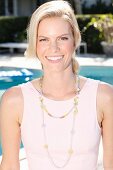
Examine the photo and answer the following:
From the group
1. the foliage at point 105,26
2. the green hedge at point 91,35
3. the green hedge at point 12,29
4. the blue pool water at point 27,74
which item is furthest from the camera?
the green hedge at point 12,29

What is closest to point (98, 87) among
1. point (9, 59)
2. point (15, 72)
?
point (15, 72)

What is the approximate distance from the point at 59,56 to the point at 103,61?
12306 mm

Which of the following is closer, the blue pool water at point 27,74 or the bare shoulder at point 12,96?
the bare shoulder at point 12,96

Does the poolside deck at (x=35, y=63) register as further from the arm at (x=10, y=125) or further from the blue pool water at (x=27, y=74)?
the arm at (x=10, y=125)

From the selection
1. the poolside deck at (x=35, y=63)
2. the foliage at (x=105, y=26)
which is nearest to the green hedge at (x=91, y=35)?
the foliage at (x=105, y=26)

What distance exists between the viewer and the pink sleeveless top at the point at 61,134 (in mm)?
1799

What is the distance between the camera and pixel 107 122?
180cm

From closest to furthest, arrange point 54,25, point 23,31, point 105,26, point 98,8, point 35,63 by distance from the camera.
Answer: point 54,25 → point 35,63 → point 105,26 → point 23,31 → point 98,8

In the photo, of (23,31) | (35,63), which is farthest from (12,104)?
(23,31)

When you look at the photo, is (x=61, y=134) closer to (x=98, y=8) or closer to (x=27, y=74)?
(x=27, y=74)

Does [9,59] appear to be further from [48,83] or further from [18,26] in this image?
[48,83]

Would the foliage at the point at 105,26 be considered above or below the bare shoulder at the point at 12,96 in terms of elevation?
above

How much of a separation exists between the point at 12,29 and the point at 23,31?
0.50 metres

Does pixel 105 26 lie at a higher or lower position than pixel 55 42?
higher
